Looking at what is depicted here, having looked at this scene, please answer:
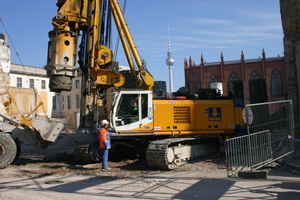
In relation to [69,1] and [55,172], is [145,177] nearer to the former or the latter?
[55,172]

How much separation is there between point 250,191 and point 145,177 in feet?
9.67

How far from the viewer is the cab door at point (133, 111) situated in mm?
10547

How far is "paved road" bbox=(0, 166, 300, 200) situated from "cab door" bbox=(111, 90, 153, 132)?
234 cm

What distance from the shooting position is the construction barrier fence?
8.57 meters

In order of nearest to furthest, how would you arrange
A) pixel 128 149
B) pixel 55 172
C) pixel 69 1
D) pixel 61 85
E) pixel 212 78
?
pixel 55 172 → pixel 61 85 → pixel 69 1 → pixel 128 149 → pixel 212 78

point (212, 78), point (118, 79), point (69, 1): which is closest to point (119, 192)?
point (118, 79)

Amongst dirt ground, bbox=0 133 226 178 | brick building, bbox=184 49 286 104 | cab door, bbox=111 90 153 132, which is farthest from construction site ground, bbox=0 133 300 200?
brick building, bbox=184 49 286 104

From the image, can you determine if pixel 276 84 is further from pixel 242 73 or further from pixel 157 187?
pixel 157 187

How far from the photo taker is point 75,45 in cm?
1062

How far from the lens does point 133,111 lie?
35.1ft

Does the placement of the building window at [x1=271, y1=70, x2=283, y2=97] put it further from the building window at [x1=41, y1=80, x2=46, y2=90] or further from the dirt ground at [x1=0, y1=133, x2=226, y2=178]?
the dirt ground at [x1=0, y1=133, x2=226, y2=178]

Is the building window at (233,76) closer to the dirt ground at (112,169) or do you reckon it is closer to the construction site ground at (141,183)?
the dirt ground at (112,169)

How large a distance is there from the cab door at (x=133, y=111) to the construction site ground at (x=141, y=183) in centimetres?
135

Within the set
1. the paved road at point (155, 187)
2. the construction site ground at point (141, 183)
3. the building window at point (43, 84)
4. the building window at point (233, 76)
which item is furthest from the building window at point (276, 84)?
the paved road at point (155, 187)
